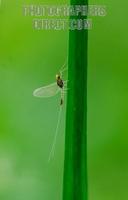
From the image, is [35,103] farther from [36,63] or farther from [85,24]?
[85,24]

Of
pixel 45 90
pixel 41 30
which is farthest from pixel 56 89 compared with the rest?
pixel 41 30

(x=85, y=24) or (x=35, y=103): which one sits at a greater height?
(x=85, y=24)

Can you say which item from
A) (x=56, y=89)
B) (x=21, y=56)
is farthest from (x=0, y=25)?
(x=56, y=89)

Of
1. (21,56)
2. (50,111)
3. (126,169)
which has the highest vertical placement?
(21,56)
